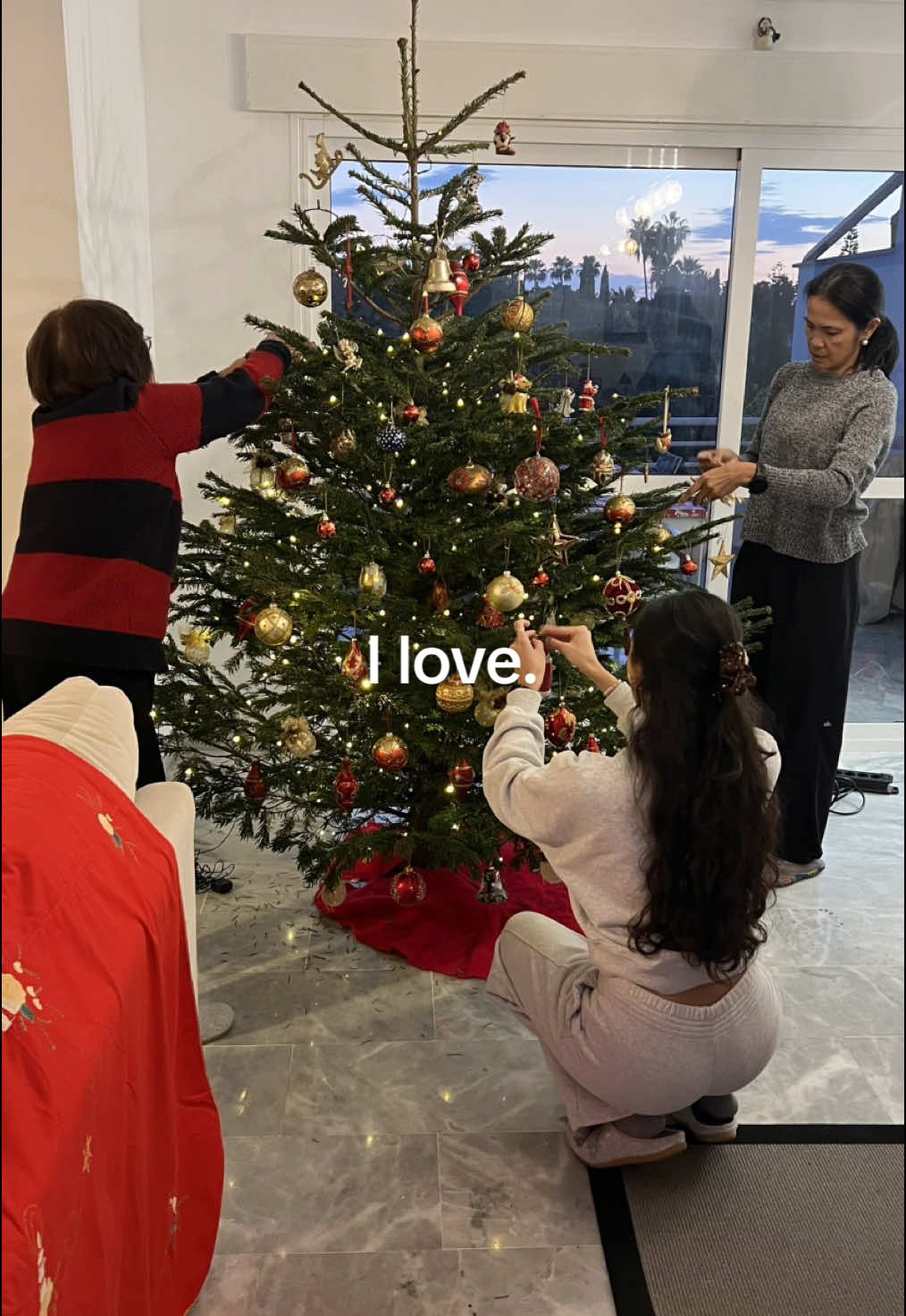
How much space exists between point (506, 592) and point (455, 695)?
21 centimetres

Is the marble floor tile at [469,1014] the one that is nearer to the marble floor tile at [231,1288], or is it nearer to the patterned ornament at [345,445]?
the marble floor tile at [231,1288]

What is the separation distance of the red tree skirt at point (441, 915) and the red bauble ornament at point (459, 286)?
45.5 inches

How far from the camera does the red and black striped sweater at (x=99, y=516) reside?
1.74 m

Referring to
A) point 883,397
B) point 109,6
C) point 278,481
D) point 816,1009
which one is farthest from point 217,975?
point 109,6

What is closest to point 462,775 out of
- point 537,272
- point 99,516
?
point 99,516

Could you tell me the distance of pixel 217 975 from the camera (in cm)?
226

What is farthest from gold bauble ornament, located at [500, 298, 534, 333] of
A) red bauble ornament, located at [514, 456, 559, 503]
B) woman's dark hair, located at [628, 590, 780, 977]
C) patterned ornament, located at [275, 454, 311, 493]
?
woman's dark hair, located at [628, 590, 780, 977]

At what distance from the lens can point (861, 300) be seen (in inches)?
95.5

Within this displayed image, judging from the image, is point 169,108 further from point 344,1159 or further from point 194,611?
point 344,1159

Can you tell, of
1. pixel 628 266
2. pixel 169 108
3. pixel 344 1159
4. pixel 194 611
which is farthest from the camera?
pixel 628 266

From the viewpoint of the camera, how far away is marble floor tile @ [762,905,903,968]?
7.82 ft

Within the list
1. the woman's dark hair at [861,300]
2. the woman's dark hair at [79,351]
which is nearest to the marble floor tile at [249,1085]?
the woman's dark hair at [79,351]

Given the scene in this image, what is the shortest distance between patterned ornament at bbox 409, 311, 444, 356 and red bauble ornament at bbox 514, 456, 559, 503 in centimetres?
26

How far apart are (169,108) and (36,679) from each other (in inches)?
78.9
